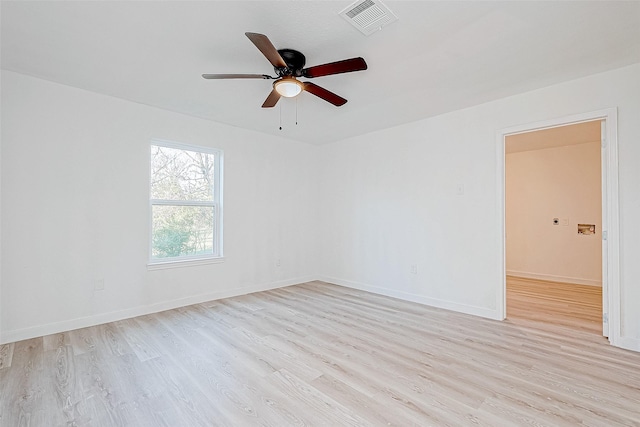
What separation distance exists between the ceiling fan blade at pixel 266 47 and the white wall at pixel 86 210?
2323 mm

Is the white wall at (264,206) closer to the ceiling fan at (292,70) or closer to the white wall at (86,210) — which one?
the white wall at (86,210)

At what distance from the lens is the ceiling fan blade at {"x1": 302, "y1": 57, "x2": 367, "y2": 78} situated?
6.91 feet

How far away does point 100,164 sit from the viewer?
10.8 feet

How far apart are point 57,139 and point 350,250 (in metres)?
4.04

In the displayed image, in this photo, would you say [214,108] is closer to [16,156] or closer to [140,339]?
[16,156]

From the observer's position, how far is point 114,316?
10.9ft

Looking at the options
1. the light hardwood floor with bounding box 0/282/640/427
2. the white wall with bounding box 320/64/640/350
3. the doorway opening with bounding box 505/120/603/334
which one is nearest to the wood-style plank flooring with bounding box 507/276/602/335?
the doorway opening with bounding box 505/120/603/334

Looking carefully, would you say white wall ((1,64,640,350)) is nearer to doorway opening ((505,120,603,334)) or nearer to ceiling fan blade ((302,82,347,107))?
doorway opening ((505,120,603,334))

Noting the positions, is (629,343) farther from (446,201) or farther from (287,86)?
(287,86)

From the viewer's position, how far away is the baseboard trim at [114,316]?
2.82m

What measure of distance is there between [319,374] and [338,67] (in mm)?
2296

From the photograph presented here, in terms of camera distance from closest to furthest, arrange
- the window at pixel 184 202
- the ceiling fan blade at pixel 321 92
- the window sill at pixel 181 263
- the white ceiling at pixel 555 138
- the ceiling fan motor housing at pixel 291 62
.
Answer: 1. the ceiling fan motor housing at pixel 291 62
2. the ceiling fan blade at pixel 321 92
3. the window sill at pixel 181 263
4. the window at pixel 184 202
5. the white ceiling at pixel 555 138

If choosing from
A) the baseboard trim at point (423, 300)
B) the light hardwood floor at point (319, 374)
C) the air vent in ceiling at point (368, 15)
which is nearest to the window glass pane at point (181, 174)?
the light hardwood floor at point (319, 374)

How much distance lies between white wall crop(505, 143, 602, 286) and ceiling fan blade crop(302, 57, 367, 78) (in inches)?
155
